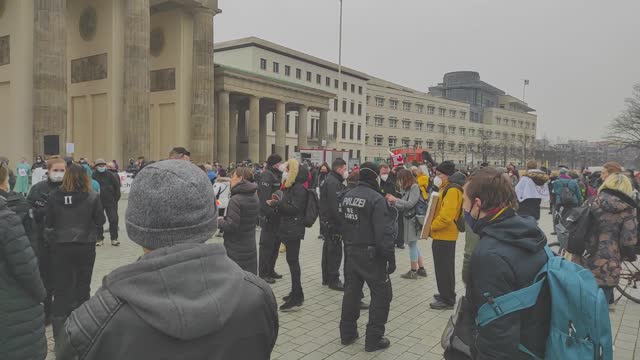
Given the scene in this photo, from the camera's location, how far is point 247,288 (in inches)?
62.5

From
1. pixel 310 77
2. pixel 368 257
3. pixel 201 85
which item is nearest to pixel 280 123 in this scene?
pixel 201 85

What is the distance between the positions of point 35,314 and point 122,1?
107 feet

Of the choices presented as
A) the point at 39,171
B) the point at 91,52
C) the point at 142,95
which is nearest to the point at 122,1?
the point at 91,52

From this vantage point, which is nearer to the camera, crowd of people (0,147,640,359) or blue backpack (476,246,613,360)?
crowd of people (0,147,640,359)

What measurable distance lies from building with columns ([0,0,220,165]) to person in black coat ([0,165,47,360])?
17.6 meters

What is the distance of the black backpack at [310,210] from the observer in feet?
22.4

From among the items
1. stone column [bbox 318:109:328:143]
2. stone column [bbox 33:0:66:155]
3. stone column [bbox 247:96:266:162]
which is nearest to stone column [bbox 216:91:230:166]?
stone column [bbox 247:96:266:162]

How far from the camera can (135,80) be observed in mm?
30453

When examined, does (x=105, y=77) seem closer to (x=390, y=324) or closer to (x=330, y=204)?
(x=330, y=204)

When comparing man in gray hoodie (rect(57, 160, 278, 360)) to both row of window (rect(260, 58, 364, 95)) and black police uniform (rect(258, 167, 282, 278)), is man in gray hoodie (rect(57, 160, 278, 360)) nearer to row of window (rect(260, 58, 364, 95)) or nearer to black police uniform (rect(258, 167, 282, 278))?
black police uniform (rect(258, 167, 282, 278))

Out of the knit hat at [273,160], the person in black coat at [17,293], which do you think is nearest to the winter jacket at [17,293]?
the person in black coat at [17,293]

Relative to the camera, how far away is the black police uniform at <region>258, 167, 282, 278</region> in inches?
275

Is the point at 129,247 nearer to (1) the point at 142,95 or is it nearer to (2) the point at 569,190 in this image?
(2) the point at 569,190

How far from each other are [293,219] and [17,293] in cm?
369
